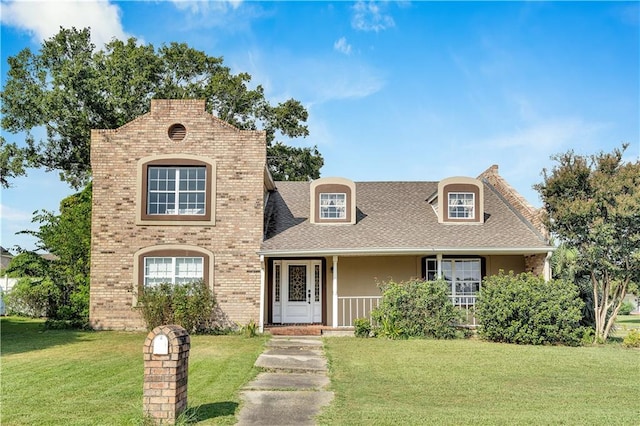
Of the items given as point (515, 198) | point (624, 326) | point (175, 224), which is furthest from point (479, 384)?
point (624, 326)

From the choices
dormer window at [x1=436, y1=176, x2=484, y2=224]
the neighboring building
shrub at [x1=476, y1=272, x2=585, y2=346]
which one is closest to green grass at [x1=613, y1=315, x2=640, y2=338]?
the neighboring building

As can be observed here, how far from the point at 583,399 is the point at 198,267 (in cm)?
1161

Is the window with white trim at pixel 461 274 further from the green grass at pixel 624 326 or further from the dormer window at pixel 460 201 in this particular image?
the green grass at pixel 624 326

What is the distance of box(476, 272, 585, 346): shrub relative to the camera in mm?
14609

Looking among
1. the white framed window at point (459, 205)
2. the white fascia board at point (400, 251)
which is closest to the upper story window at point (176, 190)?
the white fascia board at point (400, 251)

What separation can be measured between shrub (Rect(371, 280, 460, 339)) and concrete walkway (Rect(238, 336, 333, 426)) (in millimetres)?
3118

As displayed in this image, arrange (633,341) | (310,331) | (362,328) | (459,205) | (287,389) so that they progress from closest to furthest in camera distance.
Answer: (287,389)
(633,341)
(362,328)
(310,331)
(459,205)

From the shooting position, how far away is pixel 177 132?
675 inches

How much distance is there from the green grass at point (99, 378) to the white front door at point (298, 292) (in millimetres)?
3002

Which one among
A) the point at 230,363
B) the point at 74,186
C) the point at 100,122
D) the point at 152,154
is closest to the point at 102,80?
the point at 100,122

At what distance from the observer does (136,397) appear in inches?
304

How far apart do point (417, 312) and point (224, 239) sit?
6.20 m

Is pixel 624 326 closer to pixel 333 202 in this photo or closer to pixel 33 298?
pixel 333 202

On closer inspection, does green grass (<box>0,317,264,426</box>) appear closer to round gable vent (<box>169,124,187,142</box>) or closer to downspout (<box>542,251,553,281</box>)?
round gable vent (<box>169,124,187,142</box>)
